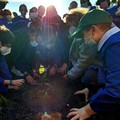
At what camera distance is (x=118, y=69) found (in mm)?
3078

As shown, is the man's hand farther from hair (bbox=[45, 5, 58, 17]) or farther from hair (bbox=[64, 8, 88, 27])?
hair (bbox=[45, 5, 58, 17])

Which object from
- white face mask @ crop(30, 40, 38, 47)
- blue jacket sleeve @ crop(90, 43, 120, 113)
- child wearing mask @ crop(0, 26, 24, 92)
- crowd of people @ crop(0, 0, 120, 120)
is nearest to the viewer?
blue jacket sleeve @ crop(90, 43, 120, 113)

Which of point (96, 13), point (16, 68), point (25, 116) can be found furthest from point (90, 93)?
point (16, 68)

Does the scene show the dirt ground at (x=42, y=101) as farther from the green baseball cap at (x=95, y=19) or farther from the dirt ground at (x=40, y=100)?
the green baseball cap at (x=95, y=19)

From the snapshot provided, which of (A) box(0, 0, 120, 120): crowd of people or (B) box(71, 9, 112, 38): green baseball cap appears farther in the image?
(B) box(71, 9, 112, 38): green baseball cap

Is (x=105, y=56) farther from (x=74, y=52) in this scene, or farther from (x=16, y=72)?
(x=16, y=72)

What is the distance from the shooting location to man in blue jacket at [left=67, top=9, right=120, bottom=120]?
122 inches

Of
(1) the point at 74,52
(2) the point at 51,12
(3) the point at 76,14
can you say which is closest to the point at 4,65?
(1) the point at 74,52

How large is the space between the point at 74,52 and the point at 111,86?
2740 mm

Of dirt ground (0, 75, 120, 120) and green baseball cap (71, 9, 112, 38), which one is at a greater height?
green baseball cap (71, 9, 112, 38)

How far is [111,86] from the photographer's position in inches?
123

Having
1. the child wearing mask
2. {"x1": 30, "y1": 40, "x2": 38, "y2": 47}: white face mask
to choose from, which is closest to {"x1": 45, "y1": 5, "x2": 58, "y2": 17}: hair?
{"x1": 30, "y1": 40, "x2": 38, "y2": 47}: white face mask

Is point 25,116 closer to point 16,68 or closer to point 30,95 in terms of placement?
point 30,95

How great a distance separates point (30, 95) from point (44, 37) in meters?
1.72
